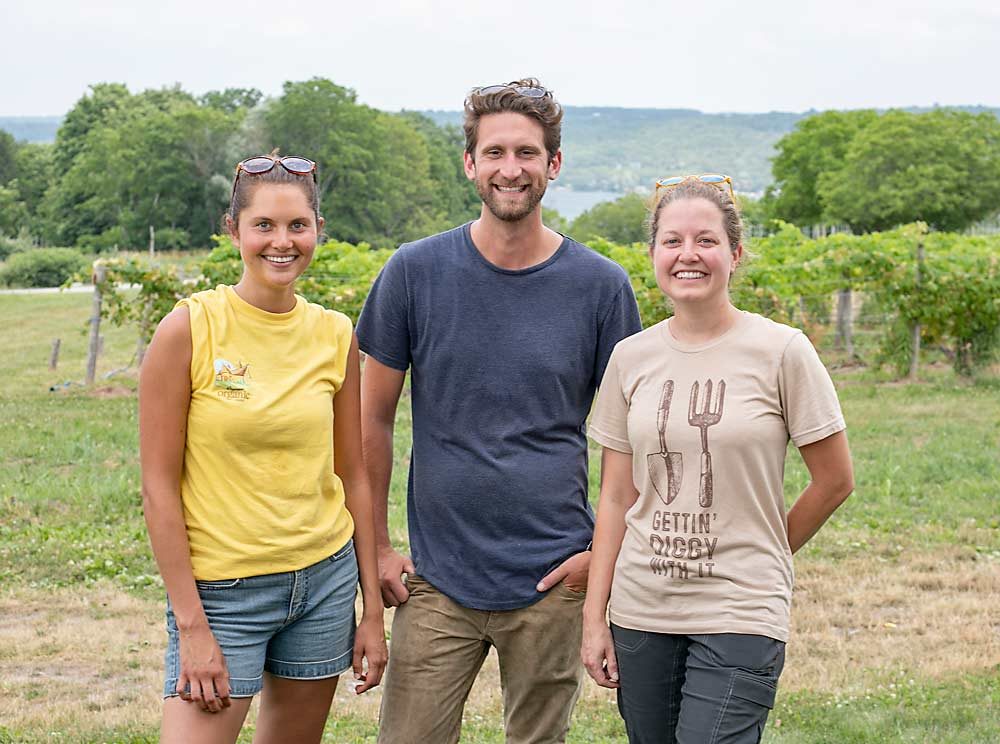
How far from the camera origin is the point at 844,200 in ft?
195

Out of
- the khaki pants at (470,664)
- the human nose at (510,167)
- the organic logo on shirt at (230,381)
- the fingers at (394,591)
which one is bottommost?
the khaki pants at (470,664)

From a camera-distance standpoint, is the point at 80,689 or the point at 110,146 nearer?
the point at 80,689

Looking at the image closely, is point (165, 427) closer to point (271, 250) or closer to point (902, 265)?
point (271, 250)

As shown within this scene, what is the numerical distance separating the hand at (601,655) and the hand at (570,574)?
9.9 inches

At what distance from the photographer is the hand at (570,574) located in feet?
10.9

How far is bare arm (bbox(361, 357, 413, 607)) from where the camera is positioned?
11.4 feet

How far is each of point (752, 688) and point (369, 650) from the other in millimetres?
1011

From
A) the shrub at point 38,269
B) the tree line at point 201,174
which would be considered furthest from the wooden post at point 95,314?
the tree line at point 201,174

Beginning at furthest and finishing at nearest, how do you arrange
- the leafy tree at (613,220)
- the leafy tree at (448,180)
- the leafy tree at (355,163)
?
the leafy tree at (613,220) → the leafy tree at (448,180) → the leafy tree at (355,163)

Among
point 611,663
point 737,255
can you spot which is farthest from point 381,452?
point 737,255

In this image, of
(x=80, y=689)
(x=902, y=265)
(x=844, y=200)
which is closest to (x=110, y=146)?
(x=844, y=200)

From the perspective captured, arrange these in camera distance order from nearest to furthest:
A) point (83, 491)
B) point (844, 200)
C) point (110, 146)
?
1. point (83, 491)
2. point (844, 200)
3. point (110, 146)

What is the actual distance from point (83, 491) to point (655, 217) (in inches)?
287

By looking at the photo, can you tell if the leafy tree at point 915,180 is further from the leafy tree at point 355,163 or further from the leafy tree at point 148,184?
the leafy tree at point 148,184
